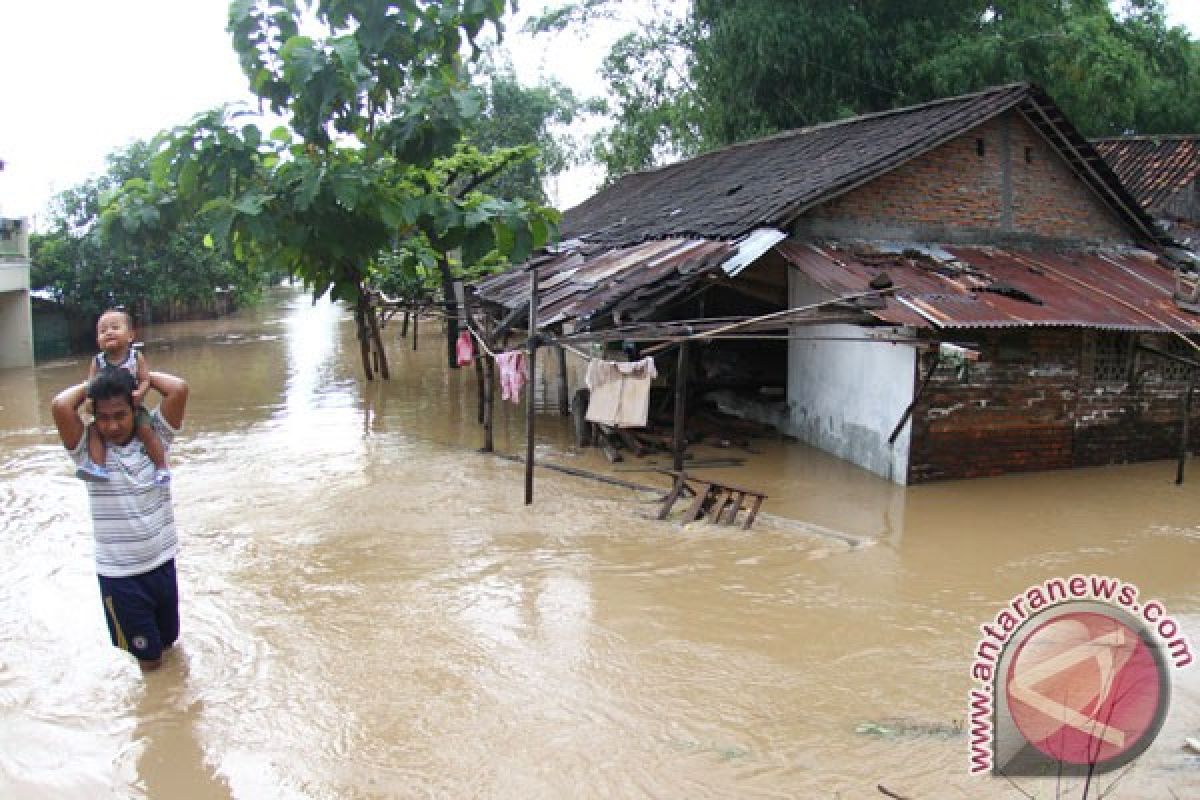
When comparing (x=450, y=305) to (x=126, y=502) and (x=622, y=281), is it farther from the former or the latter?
(x=126, y=502)

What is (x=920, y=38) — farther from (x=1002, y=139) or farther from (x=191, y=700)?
(x=191, y=700)

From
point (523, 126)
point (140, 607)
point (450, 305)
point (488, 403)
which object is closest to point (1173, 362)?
point (488, 403)

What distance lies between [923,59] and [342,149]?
12661mm

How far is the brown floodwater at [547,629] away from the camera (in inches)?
164

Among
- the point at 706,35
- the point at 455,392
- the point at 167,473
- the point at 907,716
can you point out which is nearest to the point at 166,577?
the point at 167,473

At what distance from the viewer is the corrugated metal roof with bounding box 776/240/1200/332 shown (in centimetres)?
830

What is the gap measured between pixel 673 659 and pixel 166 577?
2870 mm

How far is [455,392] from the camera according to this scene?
16344 mm

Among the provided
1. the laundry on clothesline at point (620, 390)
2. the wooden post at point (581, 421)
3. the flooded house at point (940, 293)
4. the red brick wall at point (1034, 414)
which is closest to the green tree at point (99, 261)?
the wooden post at point (581, 421)

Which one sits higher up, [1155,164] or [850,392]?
[1155,164]

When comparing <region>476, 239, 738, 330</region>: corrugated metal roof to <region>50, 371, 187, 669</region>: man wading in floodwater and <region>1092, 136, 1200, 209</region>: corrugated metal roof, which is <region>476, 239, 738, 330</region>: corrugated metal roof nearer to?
<region>50, 371, 187, 669</region>: man wading in floodwater

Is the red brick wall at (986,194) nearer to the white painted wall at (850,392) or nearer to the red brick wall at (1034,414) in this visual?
the white painted wall at (850,392)

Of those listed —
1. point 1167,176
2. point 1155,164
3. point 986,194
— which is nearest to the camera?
point 986,194

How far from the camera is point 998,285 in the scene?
9.20 meters
